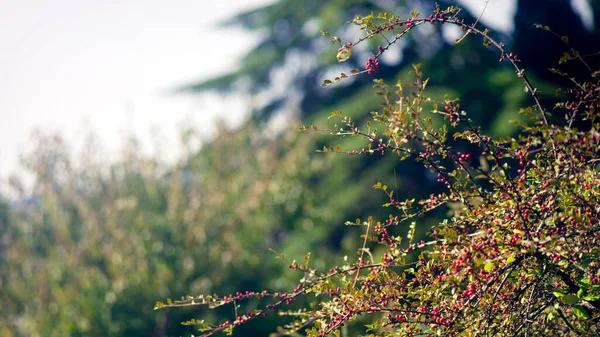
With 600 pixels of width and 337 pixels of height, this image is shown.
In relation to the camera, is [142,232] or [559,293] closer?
[559,293]

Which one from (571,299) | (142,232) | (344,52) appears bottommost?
(142,232)

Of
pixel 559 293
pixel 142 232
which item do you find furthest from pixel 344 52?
pixel 142 232

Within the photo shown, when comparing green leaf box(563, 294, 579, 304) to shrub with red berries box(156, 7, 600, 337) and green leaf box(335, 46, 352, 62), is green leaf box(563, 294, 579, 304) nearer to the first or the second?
shrub with red berries box(156, 7, 600, 337)

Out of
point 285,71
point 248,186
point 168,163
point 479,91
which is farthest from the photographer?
point 285,71

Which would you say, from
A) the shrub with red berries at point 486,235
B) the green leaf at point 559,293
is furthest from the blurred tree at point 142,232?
the green leaf at point 559,293

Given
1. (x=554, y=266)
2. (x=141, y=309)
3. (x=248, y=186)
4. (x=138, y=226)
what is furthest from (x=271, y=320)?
(x=554, y=266)


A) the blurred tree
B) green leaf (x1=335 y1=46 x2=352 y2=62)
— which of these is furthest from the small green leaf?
the blurred tree

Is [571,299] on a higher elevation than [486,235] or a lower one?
lower

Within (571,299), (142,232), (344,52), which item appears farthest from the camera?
(142,232)

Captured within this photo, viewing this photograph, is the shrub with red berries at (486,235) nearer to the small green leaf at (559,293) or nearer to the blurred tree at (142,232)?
the small green leaf at (559,293)

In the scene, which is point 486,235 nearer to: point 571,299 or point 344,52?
point 571,299

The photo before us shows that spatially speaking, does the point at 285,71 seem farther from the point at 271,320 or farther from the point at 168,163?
the point at 271,320

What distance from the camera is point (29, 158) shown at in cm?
1116

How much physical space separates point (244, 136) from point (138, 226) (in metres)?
5.87
